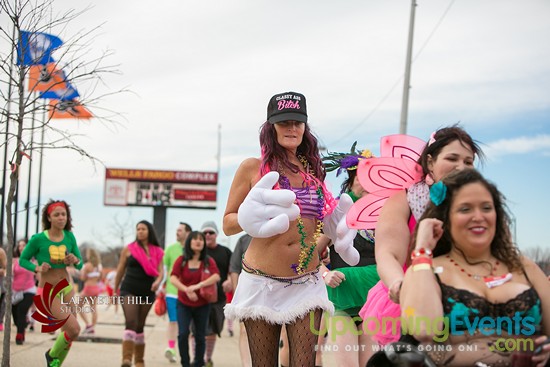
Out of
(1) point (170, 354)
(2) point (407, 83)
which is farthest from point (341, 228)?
(2) point (407, 83)

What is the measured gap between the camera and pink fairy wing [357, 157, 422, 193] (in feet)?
13.8

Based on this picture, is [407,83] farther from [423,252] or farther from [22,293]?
[423,252]

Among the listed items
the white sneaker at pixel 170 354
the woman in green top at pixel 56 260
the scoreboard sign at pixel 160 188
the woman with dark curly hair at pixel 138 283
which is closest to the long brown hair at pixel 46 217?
the woman in green top at pixel 56 260

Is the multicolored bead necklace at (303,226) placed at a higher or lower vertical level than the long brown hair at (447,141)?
lower

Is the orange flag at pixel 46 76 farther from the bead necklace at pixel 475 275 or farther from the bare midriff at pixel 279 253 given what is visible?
the bead necklace at pixel 475 275

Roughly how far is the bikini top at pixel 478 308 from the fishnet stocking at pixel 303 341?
172cm

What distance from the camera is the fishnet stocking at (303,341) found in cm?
470

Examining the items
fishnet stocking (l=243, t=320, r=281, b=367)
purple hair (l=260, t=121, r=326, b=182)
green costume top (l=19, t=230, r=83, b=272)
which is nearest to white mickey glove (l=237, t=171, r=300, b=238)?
purple hair (l=260, t=121, r=326, b=182)

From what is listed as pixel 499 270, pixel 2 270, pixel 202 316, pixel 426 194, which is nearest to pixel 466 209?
pixel 499 270

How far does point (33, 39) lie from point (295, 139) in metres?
3.42

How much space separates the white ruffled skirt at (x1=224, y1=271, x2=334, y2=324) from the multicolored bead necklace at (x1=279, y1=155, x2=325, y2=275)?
93 mm

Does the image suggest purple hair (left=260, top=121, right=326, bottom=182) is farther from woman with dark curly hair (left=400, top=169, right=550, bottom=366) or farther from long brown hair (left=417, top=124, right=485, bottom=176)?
woman with dark curly hair (left=400, top=169, right=550, bottom=366)

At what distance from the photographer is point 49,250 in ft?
27.4

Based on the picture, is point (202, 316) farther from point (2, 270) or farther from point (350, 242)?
point (350, 242)
